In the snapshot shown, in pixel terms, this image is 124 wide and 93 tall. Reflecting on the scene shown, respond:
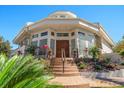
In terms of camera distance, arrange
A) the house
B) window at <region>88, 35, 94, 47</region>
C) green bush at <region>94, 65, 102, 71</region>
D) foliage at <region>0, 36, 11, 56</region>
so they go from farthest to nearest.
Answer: foliage at <region>0, 36, 11, 56</region> → window at <region>88, 35, 94, 47</region> → the house → green bush at <region>94, 65, 102, 71</region>

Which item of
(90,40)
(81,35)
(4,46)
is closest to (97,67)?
(81,35)

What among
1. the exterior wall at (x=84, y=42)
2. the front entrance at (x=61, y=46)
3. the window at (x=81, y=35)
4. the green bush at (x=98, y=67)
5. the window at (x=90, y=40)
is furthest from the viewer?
the window at (x=90, y=40)

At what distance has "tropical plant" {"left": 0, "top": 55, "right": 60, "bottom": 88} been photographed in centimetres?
200

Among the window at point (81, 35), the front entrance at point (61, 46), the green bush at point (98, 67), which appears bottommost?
the green bush at point (98, 67)

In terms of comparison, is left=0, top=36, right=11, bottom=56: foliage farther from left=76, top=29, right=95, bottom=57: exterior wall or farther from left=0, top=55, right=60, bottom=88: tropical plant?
left=0, top=55, right=60, bottom=88: tropical plant

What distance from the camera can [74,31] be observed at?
1720 centimetres

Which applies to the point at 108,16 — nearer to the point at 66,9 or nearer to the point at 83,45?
the point at 83,45

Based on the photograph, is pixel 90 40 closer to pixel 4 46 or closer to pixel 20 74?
pixel 4 46

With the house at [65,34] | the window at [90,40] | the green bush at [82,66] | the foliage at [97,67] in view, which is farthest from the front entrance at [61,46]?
the foliage at [97,67]

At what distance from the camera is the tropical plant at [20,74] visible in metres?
2.00

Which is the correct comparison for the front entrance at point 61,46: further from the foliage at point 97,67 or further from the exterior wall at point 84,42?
the foliage at point 97,67

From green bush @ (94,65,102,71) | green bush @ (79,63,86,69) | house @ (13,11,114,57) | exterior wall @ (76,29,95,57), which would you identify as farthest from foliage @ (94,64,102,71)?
exterior wall @ (76,29,95,57)
